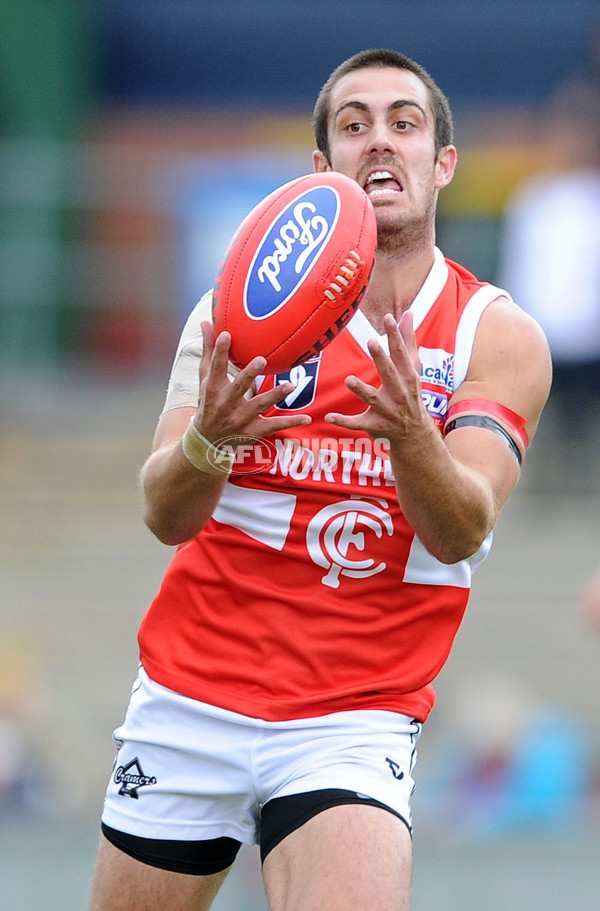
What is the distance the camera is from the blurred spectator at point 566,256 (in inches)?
418

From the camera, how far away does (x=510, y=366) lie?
161 inches

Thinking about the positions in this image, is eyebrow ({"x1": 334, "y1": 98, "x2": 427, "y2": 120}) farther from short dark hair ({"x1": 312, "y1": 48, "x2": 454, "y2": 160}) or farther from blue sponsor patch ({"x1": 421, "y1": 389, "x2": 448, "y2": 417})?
blue sponsor patch ({"x1": 421, "y1": 389, "x2": 448, "y2": 417})

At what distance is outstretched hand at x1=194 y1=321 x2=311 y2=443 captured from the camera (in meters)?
3.60

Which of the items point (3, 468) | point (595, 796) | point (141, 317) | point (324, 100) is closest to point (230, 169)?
point (141, 317)

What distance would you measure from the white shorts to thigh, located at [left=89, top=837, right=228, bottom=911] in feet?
0.31

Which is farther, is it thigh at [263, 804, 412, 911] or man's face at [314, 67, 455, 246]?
man's face at [314, 67, 455, 246]

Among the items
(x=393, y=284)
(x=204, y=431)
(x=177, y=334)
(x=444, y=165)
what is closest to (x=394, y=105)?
(x=444, y=165)

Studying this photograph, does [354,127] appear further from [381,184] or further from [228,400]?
[228,400]

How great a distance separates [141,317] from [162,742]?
10.0 metres

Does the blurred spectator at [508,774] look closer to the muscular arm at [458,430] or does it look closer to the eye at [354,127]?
the muscular arm at [458,430]

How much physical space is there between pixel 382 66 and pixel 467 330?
2.55 feet

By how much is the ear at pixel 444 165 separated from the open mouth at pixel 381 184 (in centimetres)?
21

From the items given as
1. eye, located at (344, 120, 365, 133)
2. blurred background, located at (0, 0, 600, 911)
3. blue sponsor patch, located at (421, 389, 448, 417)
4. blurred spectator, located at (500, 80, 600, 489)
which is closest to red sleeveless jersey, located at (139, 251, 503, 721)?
blue sponsor patch, located at (421, 389, 448, 417)

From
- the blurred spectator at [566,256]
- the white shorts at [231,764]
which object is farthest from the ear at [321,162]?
the blurred spectator at [566,256]
